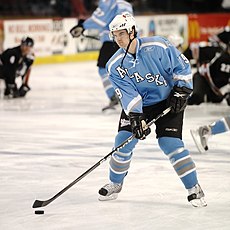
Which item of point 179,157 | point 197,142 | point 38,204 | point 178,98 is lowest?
point 197,142

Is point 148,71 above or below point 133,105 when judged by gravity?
above

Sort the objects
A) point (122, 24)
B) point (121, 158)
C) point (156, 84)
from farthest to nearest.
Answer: point (121, 158), point (156, 84), point (122, 24)

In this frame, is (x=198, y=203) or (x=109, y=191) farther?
(x=109, y=191)

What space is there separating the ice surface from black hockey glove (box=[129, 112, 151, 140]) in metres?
0.36

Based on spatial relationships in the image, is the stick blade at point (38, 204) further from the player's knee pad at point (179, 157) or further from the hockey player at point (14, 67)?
the hockey player at point (14, 67)

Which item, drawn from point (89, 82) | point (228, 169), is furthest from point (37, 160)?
point (89, 82)

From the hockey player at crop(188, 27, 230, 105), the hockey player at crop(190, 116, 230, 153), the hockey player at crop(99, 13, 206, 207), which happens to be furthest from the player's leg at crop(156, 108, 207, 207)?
the hockey player at crop(188, 27, 230, 105)

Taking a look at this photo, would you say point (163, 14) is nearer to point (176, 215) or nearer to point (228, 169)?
point (228, 169)

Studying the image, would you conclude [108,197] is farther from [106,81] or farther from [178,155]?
[106,81]

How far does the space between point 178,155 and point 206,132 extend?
1525 mm

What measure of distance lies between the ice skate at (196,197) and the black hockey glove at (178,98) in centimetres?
39

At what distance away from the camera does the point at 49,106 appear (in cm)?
772

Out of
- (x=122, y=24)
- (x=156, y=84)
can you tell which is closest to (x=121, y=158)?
(x=156, y=84)

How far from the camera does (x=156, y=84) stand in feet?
11.7
